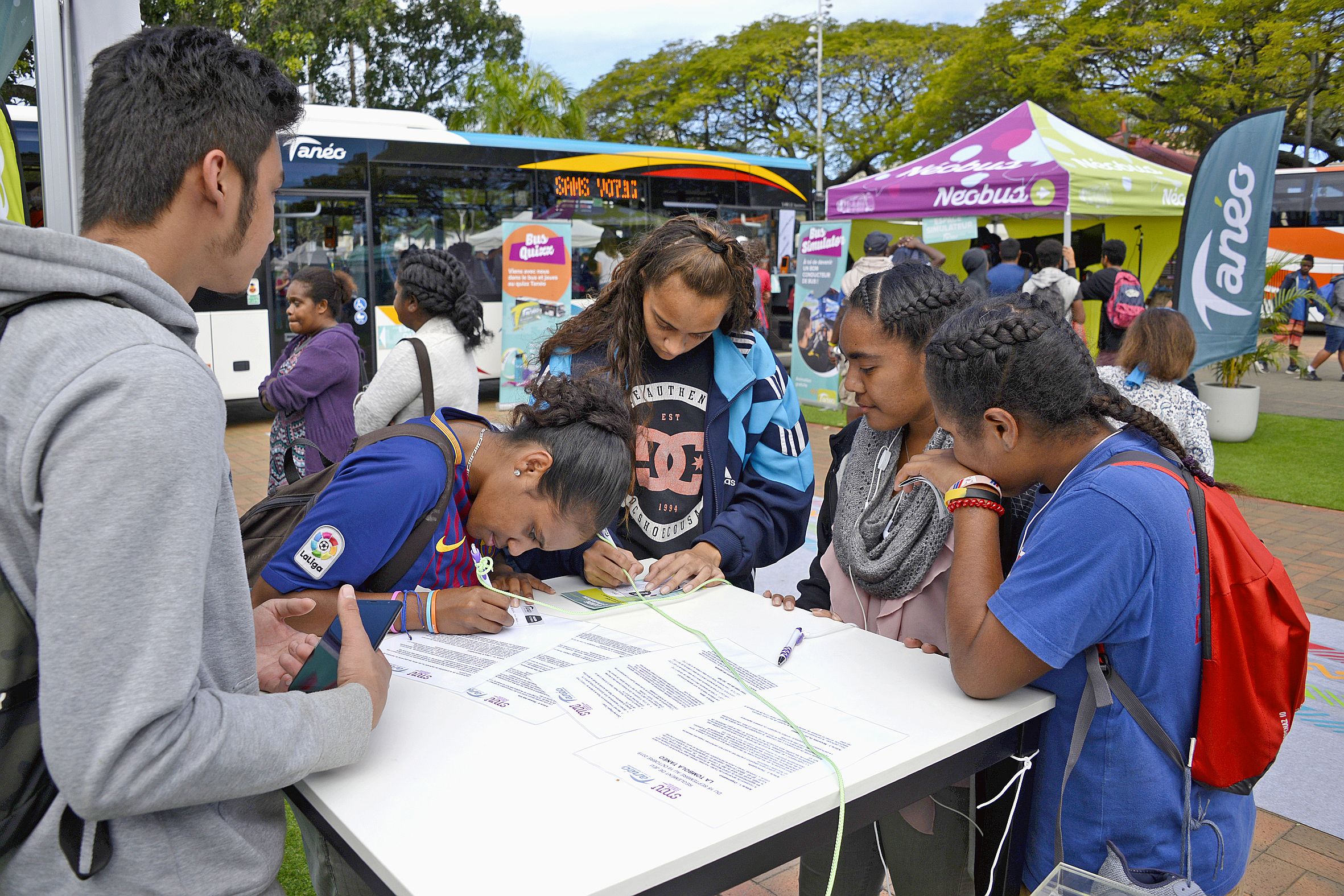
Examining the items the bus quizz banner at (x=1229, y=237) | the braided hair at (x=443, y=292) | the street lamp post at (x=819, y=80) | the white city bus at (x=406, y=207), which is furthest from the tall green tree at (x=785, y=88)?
the braided hair at (x=443, y=292)

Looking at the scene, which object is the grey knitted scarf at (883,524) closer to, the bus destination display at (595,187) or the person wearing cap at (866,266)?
the person wearing cap at (866,266)

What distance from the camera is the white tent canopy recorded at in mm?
10883

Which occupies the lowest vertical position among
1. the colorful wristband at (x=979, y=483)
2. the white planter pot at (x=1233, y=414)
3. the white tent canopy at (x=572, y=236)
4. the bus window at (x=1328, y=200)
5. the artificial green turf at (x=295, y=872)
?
the artificial green turf at (x=295, y=872)

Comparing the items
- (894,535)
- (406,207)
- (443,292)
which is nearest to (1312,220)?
(406,207)

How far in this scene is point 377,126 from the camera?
991 centimetres

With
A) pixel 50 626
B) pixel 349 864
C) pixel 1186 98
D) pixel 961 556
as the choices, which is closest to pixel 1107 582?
pixel 961 556

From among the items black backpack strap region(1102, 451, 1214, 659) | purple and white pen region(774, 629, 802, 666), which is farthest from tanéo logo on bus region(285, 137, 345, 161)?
black backpack strap region(1102, 451, 1214, 659)

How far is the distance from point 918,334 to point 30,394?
1750 mm

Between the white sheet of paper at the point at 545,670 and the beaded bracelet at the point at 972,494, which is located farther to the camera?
the beaded bracelet at the point at 972,494

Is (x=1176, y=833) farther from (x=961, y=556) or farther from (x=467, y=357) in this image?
(x=467, y=357)

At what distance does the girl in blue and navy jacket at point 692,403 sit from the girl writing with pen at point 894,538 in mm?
225

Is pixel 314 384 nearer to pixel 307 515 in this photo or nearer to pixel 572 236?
pixel 307 515

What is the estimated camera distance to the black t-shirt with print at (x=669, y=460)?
8.04 feet

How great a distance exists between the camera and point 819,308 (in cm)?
981
